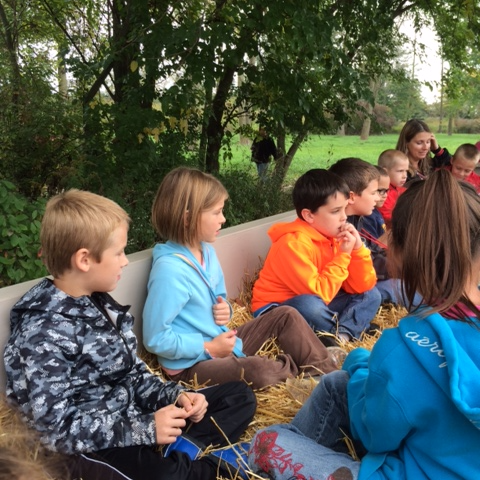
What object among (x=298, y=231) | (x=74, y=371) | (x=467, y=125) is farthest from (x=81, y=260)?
(x=467, y=125)

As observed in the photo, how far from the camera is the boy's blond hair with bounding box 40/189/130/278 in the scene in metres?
2.05

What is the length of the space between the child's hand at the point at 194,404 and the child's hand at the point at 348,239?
4.84ft

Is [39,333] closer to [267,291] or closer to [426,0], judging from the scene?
[267,291]

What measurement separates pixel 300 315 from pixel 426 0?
4.70 metres

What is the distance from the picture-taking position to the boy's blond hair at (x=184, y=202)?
2.79m

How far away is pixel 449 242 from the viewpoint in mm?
1566

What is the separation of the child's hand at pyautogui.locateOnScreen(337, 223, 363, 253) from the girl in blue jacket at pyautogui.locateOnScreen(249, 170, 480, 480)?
1.64 m

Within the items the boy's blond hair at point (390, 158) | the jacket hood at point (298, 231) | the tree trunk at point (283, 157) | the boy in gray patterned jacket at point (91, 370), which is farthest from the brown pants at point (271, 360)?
the tree trunk at point (283, 157)

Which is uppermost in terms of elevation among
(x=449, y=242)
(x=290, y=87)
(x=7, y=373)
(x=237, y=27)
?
(x=237, y=27)

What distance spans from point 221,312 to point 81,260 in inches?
36.9

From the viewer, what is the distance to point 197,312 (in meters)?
2.75

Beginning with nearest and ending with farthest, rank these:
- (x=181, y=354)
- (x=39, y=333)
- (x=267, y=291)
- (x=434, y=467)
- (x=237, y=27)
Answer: (x=434, y=467), (x=39, y=333), (x=181, y=354), (x=267, y=291), (x=237, y=27)

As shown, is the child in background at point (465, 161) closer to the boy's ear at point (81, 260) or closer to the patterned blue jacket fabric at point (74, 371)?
the patterned blue jacket fabric at point (74, 371)

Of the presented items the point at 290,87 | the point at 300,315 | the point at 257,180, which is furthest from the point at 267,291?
the point at 257,180
